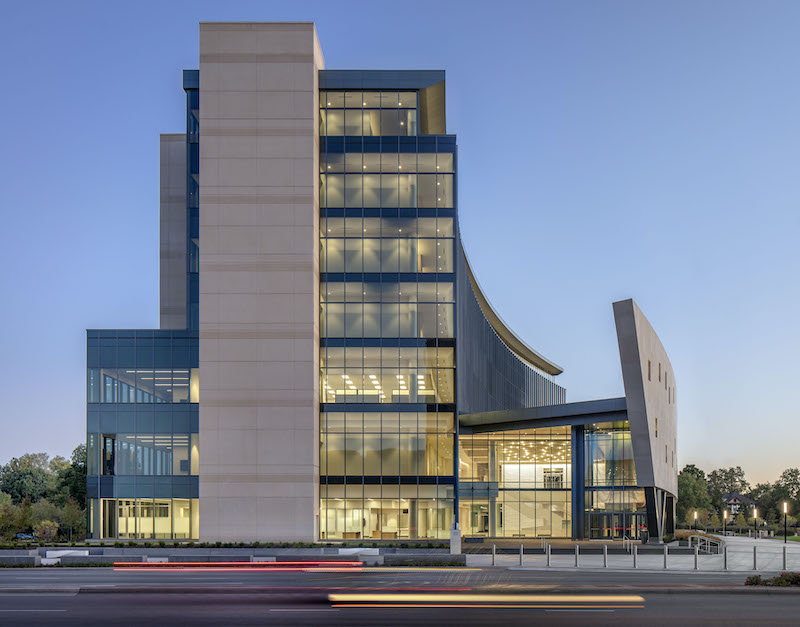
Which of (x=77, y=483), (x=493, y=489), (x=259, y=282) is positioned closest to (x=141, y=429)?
(x=259, y=282)

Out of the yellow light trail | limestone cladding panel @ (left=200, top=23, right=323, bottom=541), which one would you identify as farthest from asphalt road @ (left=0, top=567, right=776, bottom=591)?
limestone cladding panel @ (left=200, top=23, right=323, bottom=541)

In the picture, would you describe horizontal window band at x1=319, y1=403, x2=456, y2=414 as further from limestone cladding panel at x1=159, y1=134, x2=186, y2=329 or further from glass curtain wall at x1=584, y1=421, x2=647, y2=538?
limestone cladding panel at x1=159, y1=134, x2=186, y2=329

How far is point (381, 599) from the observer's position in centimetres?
2331

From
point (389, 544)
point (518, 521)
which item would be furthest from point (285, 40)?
point (518, 521)

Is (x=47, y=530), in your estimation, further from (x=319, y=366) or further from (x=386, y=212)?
(x=386, y=212)

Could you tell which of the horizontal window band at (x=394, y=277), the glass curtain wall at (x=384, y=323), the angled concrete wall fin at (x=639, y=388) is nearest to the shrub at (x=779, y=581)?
the angled concrete wall fin at (x=639, y=388)

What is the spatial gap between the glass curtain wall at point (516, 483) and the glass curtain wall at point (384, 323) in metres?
2.83

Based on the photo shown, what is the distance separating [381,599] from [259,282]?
30291mm

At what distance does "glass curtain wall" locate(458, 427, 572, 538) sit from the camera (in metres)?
54.2

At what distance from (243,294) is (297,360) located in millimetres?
5301

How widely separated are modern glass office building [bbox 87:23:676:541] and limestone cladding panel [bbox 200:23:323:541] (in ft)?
0.32

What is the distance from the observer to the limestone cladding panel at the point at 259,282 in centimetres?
4919

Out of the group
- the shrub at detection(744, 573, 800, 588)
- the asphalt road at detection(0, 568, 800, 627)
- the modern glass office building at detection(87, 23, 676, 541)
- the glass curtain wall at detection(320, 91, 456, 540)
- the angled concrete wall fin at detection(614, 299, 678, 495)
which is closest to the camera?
the asphalt road at detection(0, 568, 800, 627)

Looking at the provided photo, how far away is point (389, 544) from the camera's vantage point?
1841 inches
